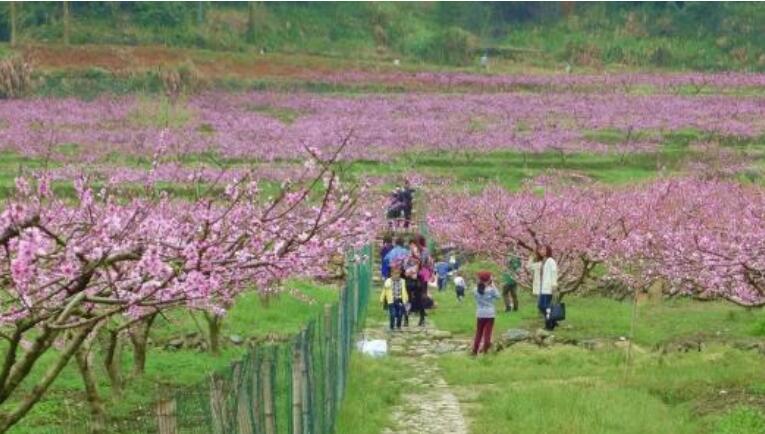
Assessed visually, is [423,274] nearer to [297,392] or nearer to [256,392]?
[297,392]

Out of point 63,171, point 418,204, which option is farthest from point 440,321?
point 63,171

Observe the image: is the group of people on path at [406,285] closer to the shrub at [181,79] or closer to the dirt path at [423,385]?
the dirt path at [423,385]

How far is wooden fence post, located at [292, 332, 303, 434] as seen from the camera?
1034cm

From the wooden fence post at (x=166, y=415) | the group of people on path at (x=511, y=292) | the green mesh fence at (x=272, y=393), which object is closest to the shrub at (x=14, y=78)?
the group of people on path at (x=511, y=292)

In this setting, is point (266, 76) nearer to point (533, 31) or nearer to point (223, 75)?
point (223, 75)

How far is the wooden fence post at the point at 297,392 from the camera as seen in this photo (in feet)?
33.9

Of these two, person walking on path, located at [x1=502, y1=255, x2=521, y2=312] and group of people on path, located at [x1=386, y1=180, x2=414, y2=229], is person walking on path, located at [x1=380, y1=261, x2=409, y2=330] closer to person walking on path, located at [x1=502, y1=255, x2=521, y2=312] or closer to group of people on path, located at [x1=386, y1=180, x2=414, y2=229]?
person walking on path, located at [x1=502, y1=255, x2=521, y2=312]

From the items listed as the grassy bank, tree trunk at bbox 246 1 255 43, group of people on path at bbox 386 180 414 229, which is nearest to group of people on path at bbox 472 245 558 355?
the grassy bank

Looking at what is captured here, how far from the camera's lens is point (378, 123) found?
188ft

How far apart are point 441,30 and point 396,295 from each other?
7284 centimetres

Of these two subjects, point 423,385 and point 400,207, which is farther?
point 400,207

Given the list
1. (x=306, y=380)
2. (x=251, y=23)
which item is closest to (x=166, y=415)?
(x=306, y=380)

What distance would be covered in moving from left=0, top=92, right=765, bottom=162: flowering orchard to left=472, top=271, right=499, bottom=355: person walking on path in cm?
2717

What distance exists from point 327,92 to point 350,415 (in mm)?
54791
